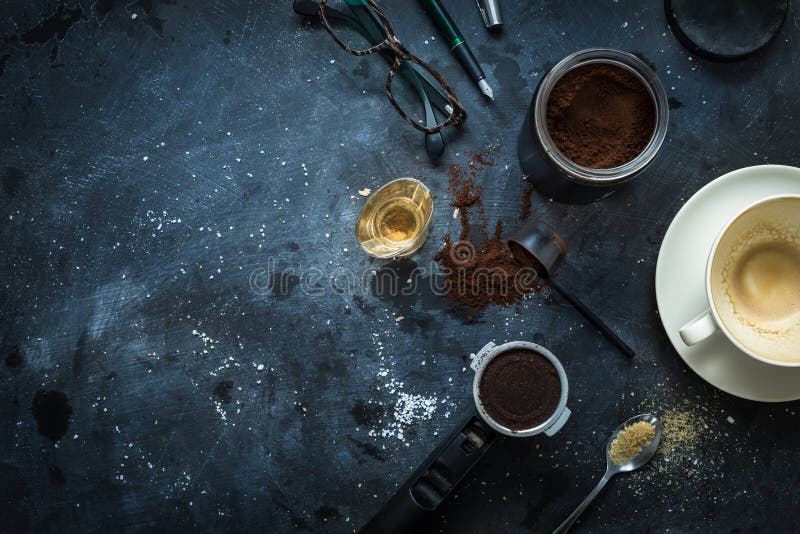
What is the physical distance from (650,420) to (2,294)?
4.87 ft

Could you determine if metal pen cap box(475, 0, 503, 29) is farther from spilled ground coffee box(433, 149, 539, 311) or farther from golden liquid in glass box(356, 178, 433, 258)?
golden liquid in glass box(356, 178, 433, 258)

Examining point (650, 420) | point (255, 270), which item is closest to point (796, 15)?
point (650, 420)

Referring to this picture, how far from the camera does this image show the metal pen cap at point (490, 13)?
1.14 m

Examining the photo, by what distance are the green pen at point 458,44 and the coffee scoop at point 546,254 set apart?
0.31 m

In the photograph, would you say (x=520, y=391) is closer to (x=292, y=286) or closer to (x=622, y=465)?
(x=622, y=465)

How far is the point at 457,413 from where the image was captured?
3.84ft

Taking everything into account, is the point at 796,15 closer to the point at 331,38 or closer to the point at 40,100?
the point at 331,38

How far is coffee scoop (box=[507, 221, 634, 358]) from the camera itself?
1.07m

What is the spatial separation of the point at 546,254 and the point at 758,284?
1.30 ft

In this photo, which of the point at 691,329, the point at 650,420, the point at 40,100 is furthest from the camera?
the point at 40,100

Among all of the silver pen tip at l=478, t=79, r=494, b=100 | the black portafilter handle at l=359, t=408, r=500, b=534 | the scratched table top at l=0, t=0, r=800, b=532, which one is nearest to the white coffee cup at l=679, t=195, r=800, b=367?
the scratched table top at l=0, t=0, r=800, b=532

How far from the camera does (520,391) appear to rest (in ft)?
3.47

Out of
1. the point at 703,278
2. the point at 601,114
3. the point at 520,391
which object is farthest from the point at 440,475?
the point at 601,114

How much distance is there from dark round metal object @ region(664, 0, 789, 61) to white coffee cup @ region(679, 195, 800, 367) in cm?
39
